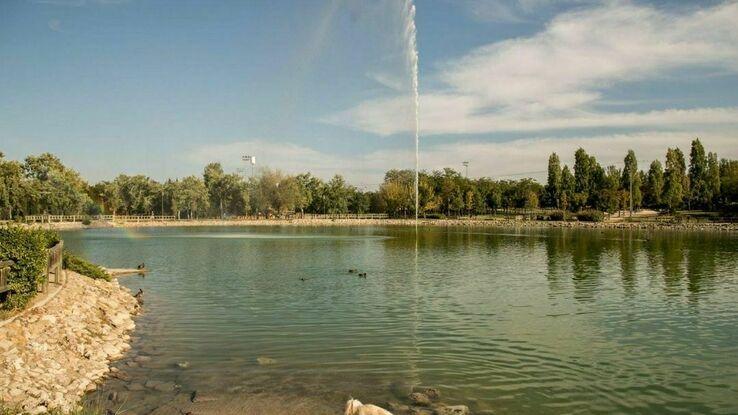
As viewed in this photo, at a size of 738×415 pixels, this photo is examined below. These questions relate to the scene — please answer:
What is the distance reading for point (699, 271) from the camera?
41531 mm

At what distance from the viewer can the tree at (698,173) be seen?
453 ft

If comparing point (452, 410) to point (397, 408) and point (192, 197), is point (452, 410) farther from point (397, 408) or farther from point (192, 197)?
point (192, 197)

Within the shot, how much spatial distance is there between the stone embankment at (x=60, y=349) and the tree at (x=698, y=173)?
147349 mm

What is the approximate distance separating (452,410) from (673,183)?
14071cm

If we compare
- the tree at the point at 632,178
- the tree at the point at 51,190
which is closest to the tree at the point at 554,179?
the tree at the point at 632,178

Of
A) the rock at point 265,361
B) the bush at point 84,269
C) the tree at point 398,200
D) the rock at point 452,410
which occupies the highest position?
the tree at point 398,200

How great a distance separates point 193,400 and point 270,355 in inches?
176

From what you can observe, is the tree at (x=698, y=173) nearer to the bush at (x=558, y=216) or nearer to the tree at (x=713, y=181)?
the tree at (x=713, y=181)

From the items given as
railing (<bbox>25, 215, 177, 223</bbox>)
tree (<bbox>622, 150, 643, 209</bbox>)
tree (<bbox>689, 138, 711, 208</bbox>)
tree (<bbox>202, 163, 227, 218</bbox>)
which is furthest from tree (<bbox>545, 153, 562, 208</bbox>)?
railing (<bbox>25, 215, 177, 223</bbox>)

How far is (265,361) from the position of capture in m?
17.4

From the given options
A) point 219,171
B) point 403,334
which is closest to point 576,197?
point 219,171

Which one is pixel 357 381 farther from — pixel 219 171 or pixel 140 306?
pixel 219 171

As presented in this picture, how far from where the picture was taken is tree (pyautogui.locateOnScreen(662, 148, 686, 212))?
13400 cm

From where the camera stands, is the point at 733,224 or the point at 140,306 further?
the point at 733,224
